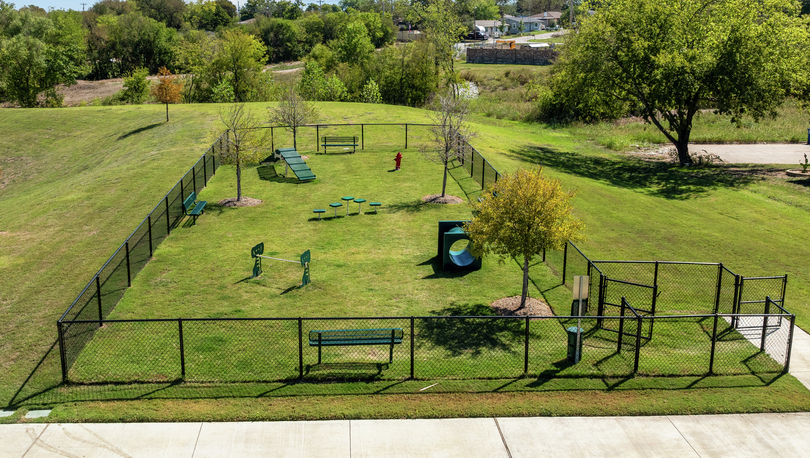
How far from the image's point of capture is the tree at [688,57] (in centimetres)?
3788

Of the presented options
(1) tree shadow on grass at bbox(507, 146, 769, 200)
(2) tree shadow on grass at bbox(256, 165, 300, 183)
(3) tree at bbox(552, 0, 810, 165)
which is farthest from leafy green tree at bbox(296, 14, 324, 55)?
(2) tree shadow on grass at bbox(256, 165, 300, 183)

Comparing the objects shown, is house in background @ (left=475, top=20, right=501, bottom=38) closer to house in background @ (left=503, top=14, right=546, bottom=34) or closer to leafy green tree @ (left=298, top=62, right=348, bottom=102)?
house in background @ (left=503, top=14, right=546, bottom=34)

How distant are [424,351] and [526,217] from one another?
4.50m

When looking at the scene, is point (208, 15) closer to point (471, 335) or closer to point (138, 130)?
point (138, 130)

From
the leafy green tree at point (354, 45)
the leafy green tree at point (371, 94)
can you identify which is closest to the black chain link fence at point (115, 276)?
the leafy green tree at point (371, 94)

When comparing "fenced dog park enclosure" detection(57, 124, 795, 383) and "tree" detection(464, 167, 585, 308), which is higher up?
"tree" detection(464, 167, 585, 308)

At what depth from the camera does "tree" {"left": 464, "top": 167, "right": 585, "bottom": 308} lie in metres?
17.2

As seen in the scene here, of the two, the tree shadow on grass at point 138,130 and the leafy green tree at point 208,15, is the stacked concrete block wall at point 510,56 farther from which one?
the tree shadow on grass at point 138,130

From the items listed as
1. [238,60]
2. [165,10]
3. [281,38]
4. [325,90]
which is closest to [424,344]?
[325,90]

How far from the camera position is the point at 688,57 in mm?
38719

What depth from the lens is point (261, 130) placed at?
42.0m

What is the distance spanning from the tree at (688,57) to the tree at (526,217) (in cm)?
2522

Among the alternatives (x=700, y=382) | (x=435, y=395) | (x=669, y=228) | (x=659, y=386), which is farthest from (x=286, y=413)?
(x=669, y=228)

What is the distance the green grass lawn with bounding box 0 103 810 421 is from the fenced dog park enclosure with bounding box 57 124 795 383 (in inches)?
20.3
